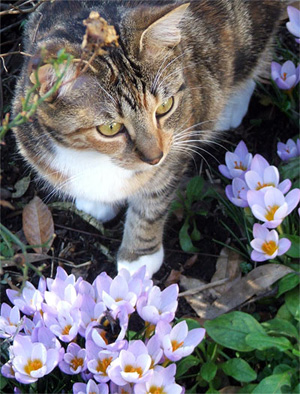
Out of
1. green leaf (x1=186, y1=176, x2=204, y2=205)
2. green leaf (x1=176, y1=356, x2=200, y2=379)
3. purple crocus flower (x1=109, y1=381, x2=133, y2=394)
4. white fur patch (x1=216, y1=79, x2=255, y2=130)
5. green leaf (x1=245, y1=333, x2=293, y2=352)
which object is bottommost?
green leaf (x1=176, y1=356, x2=200, y2=379)

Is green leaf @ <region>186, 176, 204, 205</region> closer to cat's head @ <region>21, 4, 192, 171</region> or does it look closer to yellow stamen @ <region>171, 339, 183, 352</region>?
Result: cat's head @ <region>21, 4, 192, 171</region>

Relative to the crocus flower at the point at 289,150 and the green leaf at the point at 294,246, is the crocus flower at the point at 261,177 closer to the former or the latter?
the green leaf at the point at 294,246

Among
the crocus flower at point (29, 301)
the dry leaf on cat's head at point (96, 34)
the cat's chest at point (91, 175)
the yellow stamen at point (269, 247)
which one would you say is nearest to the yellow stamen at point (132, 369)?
the crocus flower at point (29, 301)

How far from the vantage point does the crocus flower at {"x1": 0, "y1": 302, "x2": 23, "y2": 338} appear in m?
1.84

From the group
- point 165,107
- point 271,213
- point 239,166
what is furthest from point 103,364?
point 239,166

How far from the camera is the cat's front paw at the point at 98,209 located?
2.71 metres

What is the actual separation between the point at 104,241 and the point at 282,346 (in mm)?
1027

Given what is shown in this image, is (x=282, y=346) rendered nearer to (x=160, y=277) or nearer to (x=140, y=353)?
(x=140, y=353)

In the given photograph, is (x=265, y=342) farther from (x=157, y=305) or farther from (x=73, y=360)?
(x=73, y=360)

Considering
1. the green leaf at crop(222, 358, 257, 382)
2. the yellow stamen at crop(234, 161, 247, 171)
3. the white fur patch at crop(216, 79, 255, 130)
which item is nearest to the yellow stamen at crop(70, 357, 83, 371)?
the green leaf at crop(222, 358, 257, 382)

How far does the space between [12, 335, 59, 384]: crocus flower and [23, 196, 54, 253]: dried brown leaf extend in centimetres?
88

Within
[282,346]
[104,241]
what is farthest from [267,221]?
[104,241]

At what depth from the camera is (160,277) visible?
2.61 m

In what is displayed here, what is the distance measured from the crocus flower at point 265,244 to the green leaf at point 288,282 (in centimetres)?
18
